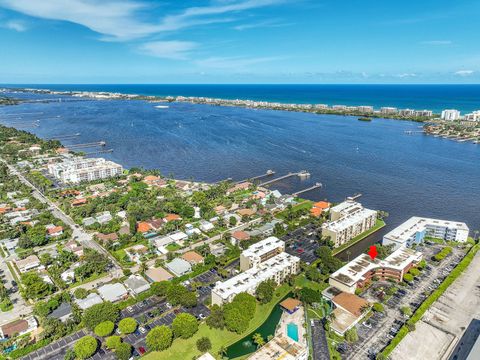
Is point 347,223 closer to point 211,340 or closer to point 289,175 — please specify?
point 211,340

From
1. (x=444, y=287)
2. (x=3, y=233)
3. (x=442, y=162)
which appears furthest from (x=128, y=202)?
(x=442, y=162)

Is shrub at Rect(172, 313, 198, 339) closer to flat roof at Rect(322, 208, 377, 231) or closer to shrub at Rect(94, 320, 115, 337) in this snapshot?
shrub at Rect(94, 320, 115, 337)

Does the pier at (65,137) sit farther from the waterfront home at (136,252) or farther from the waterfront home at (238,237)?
the waterfront home at (238,237)

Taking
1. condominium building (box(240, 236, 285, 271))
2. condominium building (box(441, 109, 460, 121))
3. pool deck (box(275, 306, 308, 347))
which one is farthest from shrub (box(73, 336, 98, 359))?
condominium building (box(441, 109, 460, 121))

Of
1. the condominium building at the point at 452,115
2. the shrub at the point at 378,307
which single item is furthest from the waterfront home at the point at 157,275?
the condominium building at the point at 452,115

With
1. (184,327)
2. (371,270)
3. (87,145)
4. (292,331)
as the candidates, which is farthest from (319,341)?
(87,145)

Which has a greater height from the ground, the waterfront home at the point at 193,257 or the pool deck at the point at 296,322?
the waterfront home at the point at 193,257

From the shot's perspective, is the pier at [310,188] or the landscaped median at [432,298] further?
the pier at [310,188]
